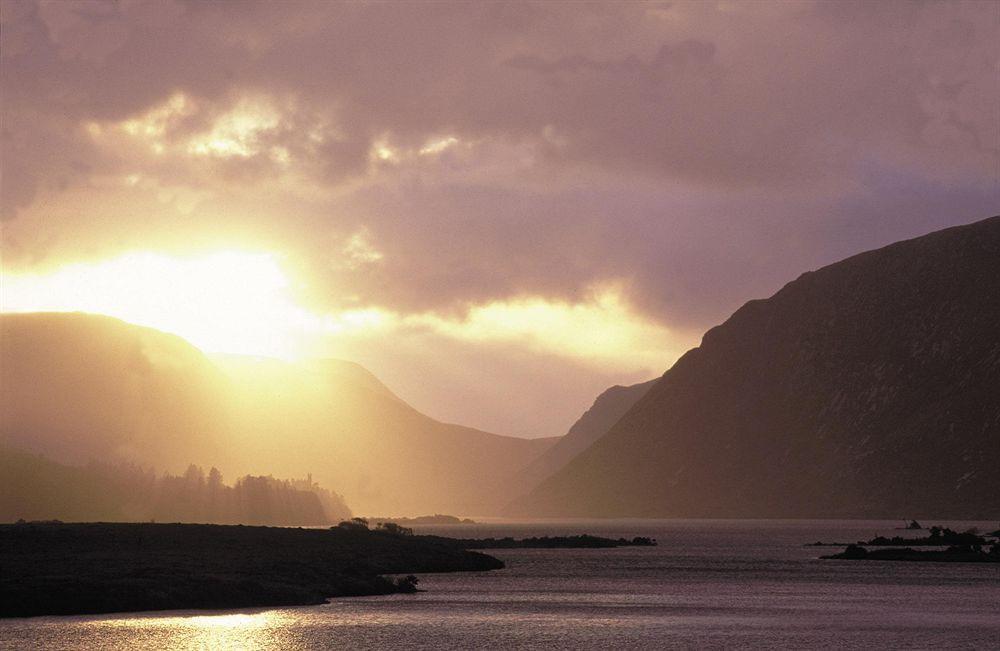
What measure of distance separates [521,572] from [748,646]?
91932 millimetres

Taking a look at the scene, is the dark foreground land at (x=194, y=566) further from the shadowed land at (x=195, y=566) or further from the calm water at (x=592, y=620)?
the calm water at (x=592, y=620)

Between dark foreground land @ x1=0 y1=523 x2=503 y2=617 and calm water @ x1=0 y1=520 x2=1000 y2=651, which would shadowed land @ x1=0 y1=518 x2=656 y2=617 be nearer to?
dark foreground land @ x1=0 y1=523 x2=503 y2=617

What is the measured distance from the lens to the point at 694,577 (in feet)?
545

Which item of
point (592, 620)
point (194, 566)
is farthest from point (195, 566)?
point (592, 620)

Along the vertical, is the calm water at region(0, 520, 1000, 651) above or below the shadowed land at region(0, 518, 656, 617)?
below

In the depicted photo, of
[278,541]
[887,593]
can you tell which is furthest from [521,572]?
[887,593]

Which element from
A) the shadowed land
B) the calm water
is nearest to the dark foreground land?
the shadowed land

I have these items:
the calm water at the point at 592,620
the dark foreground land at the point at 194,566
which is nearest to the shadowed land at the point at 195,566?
the dark foreground land at the point at 194,566

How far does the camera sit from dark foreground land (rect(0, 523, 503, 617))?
356 feet

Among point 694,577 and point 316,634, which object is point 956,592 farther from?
point 316,634

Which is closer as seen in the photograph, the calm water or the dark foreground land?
the calm water

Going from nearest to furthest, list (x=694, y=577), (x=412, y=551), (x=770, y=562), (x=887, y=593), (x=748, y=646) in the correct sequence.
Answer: (x=748, y=646)
(x=887, y=593)
(x=694, y=577)
(x=412, y=551)
(x=770, y=562)

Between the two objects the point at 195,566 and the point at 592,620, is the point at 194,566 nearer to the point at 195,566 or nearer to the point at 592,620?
the point at 195,566

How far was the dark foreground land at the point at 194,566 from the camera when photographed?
109 metres
